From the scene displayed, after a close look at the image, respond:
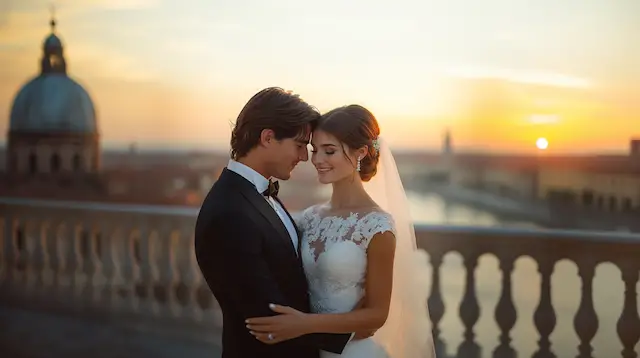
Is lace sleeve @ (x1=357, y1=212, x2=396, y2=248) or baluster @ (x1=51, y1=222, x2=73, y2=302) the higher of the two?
lace sleeve @ (x1=357, y1=212, x2=396, y2=248)

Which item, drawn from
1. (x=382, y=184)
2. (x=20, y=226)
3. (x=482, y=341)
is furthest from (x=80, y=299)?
(x=382, y=184)

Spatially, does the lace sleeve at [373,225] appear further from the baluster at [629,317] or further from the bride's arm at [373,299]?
the baluster at [629,317]

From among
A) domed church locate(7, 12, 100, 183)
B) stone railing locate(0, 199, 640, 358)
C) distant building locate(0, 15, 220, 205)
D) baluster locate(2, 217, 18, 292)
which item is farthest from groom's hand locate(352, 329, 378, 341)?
domed church locate(7, 12, 100, 183)

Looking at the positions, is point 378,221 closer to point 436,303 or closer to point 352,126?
point 352,126

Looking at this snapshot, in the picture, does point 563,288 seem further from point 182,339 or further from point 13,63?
point 13,63

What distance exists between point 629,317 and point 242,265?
2.37 metres

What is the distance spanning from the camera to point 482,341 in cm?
348

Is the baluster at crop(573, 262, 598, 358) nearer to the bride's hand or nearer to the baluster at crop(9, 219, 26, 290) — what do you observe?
the bride's hand

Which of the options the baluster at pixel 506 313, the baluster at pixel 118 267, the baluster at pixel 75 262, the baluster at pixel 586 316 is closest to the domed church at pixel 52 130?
the baluster at pixel 75 262

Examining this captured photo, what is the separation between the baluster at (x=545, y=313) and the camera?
10.8 feet

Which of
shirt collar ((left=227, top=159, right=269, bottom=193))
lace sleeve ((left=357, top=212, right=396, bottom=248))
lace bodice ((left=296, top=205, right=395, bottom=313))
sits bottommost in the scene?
lace bodice ((left=296, top=205, right=395, bottom=313))

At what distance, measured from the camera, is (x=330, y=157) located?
1840 mm

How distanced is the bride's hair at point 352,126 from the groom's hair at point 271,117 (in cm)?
10

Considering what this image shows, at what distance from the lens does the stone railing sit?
3.21m
